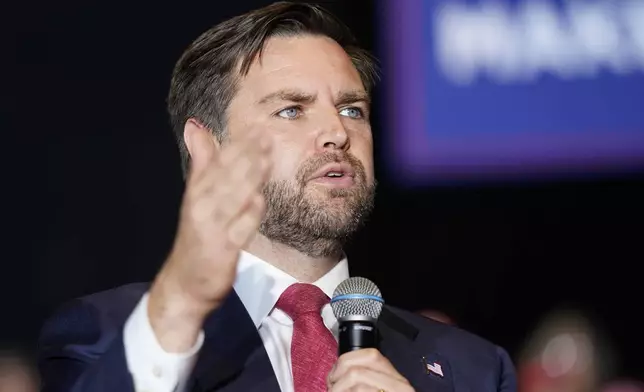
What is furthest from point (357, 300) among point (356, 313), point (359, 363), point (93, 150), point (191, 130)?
point (93, 150)

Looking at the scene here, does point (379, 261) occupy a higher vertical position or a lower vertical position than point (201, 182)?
lower

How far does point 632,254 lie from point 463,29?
118 cm

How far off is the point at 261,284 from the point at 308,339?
0.19 metres

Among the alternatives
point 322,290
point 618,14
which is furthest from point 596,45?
point 322,290

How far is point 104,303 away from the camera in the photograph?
2107 mm

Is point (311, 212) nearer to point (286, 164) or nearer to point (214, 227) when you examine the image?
point (286, 164)

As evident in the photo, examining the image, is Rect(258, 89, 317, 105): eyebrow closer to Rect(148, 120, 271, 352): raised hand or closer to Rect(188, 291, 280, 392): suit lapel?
Rect(188, 291, 280, 392): suit lapel

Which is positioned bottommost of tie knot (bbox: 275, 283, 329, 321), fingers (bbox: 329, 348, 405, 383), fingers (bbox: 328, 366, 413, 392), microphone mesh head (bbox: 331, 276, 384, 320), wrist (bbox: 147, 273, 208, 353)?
tie knot (bbox: 275, 283, 329, 321)

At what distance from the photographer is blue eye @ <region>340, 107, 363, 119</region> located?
7.95 ft

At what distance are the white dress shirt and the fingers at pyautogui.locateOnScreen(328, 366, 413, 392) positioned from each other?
232 mm

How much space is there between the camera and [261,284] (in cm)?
223

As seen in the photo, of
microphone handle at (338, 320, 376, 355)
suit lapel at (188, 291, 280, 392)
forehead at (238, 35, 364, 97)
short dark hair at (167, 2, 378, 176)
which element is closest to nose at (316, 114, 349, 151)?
forehead at (238, 35, 364, 97)

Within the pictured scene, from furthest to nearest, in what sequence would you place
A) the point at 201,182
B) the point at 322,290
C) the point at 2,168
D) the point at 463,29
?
1. the point at 463,29
2. the point at 2,168
3. the point at 322,290
4. the point at 201,182

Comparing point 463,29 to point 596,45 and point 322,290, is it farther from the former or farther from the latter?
point 322,290
